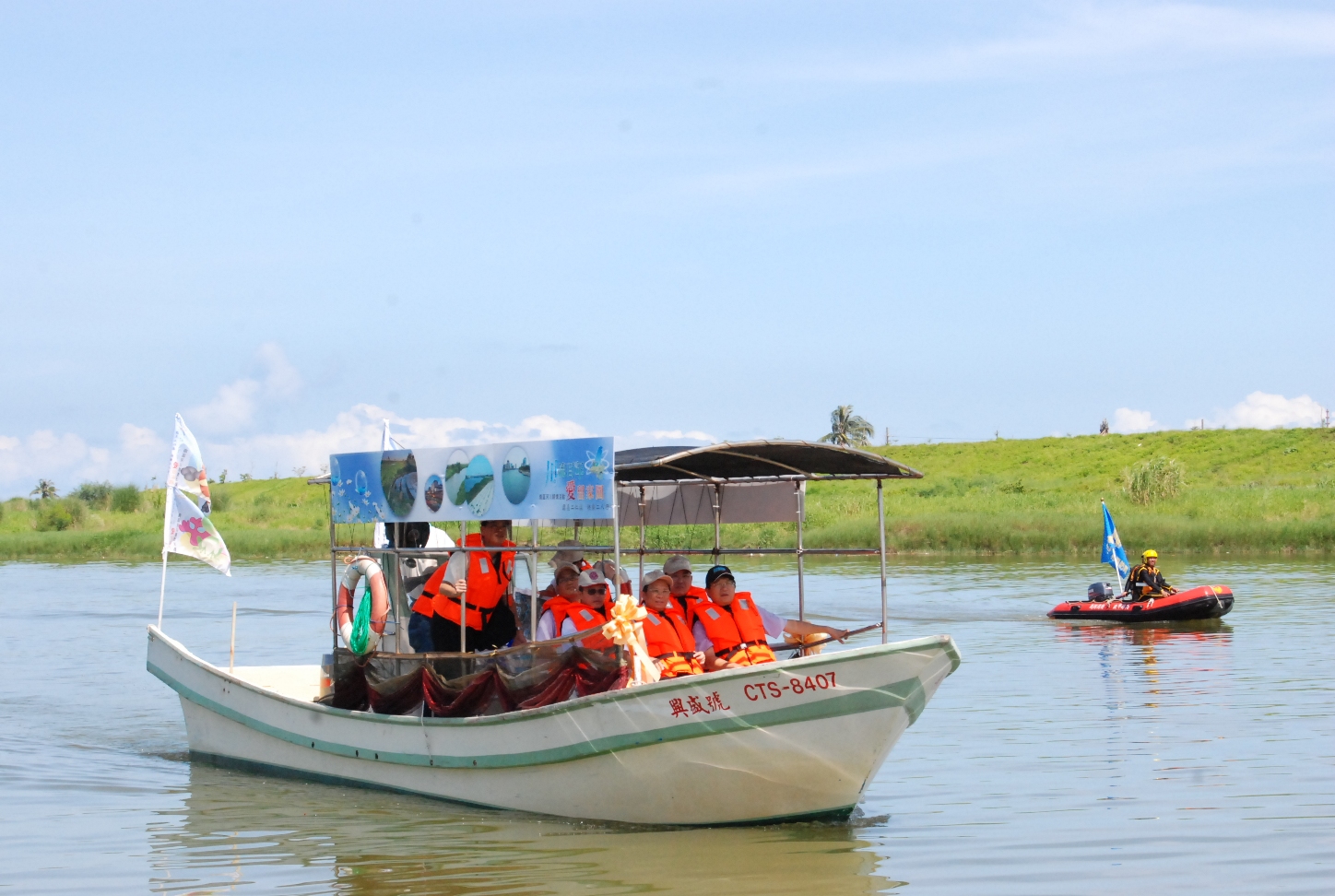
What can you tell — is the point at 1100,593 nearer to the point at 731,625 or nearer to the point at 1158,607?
the point at 1158,607

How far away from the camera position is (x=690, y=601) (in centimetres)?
1061

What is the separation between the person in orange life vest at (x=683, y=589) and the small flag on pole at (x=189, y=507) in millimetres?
4099

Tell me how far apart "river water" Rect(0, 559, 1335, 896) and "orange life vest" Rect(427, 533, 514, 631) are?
139cm

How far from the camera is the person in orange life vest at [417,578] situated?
11.0 m

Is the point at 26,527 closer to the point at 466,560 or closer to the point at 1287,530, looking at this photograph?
the point at 1287,530

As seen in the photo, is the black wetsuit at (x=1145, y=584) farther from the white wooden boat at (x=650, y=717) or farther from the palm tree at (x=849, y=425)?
the palm tree at (x=849, y=425)

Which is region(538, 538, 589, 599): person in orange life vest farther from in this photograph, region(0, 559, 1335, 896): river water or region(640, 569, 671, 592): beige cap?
region(0, 559, 1335, 896): river water

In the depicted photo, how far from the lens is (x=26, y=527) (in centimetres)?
5969

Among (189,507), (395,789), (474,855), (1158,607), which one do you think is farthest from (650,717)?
(1158,607)

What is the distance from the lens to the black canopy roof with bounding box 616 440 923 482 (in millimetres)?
9883

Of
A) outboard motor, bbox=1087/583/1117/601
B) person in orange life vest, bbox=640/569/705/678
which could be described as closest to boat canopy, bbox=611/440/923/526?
person in orange life vest, bbox=640/569/705/678

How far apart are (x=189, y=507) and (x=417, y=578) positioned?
Answer: 7.06 ft

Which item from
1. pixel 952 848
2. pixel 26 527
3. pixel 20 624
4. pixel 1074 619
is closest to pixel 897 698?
pixel 952 848

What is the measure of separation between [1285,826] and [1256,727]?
4080mm
